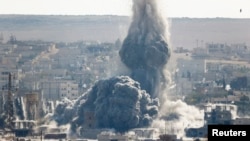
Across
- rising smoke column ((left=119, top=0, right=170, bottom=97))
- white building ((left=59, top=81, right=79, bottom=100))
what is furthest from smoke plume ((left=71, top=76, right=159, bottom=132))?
white building ((left=59, top=81, right=79, bottom=100))

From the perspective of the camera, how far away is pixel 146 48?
93.0 meters

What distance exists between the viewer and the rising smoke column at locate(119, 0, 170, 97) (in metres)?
93.2

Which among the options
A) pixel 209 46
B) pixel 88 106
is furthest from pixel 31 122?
pixel 209 46

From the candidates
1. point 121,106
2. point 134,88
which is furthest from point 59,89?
point 121,106

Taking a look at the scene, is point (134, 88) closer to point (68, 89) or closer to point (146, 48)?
point (146, 48)

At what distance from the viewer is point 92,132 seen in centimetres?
8588

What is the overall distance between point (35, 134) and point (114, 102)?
5798mm

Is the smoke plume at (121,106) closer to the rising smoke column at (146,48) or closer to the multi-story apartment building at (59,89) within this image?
the rising smoke column at (146,48)

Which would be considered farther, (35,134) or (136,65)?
(136,65)

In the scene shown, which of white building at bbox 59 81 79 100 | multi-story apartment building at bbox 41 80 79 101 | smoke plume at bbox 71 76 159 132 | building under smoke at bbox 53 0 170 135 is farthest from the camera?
multi-story apartment building at bbox 41 80 79 101

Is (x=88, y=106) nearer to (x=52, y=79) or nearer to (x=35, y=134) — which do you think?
(x=35, y=134)

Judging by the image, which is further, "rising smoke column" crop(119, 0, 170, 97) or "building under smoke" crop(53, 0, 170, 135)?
"rising smoke column" crop(119, 0, 170, 97)

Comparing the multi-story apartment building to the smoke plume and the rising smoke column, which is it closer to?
the rising smoke column

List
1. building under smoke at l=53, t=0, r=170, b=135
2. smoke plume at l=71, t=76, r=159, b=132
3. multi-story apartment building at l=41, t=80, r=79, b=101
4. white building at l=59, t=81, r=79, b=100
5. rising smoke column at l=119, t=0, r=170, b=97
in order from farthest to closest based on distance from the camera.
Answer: multi-story apartment building at l=41, t=80, r=79, b=101
white building at l=59, t=81, r=79, b=100
rising smoke column at l=119, t=0, r=170, b=97
building under smoke at l=53, t=0, r=170, b=135
smoke plume at l=71, t=76, r=159, b=132
